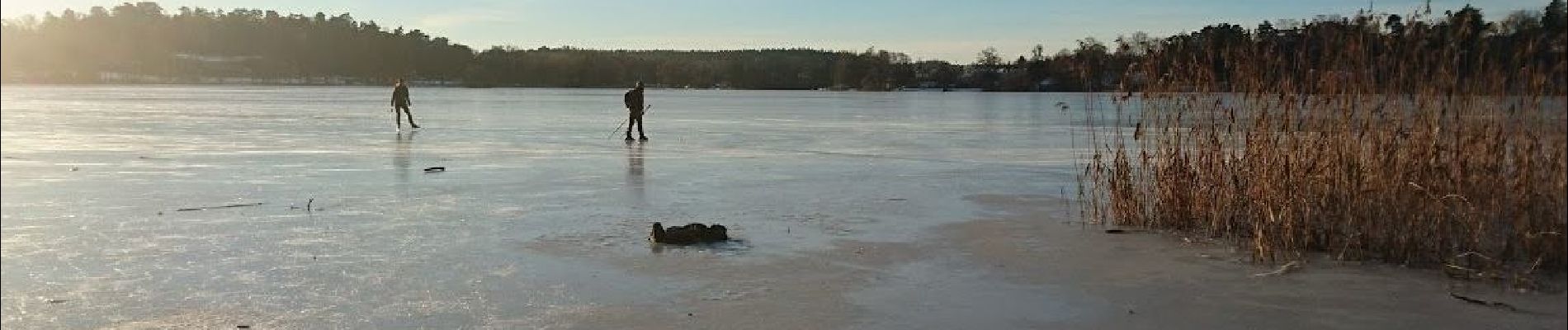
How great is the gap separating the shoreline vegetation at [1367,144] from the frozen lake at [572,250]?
1.39 feet

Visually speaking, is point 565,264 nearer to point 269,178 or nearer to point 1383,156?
point 1383,156

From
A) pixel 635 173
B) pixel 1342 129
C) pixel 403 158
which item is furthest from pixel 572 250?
pixel 403 158

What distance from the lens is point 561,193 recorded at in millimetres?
9797

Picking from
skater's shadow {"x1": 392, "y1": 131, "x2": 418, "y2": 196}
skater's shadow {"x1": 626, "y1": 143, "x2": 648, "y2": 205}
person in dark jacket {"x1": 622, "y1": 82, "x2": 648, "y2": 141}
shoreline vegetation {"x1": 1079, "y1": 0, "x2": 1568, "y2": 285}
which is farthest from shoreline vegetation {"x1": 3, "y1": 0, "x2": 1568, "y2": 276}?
person in dark jacket {"x1": 622, "y1": 82, "x2": 648, "y2": 141}

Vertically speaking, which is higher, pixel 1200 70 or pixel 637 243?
pixel 1200 70

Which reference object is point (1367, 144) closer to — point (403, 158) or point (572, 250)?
point (572, 250)

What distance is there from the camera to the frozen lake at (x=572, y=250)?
15.7 feet

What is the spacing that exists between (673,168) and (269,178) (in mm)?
3921

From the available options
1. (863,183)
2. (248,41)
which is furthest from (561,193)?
(248,41)

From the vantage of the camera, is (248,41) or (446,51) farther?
(446,51)

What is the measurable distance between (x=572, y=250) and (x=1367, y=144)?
423 cm

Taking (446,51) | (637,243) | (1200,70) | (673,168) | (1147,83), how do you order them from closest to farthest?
(637,243)
(1200,70)
(1147,83)
(673,168)
(446,51)

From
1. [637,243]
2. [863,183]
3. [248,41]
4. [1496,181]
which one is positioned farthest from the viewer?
[248,41]

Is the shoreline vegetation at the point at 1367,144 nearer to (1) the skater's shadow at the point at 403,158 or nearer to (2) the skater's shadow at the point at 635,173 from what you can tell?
(2) the skater's shadow at the point at 635,173
